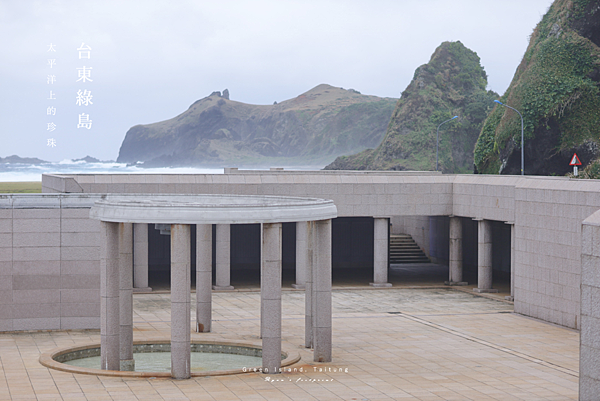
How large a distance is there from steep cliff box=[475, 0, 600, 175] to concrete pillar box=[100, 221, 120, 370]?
190 feet

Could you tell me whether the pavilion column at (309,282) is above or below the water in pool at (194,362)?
above

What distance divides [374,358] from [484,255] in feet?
58.2

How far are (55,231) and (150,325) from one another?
5.30 metres

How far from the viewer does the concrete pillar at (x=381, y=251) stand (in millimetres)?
41031

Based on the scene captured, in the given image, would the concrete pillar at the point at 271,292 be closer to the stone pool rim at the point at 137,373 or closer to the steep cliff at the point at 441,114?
the stone pool rim at the point at 137,373

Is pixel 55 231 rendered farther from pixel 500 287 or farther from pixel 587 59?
pixel 587 59

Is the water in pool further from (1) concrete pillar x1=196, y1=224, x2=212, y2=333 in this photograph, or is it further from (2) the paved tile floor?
(1) concrete pillar x1=196, y1=224, x2=212, y2=333

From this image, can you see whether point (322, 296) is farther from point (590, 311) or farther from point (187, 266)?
point (590, 311)

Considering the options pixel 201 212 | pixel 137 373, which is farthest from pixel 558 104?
pixel 137 373

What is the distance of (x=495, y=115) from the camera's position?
261 ft

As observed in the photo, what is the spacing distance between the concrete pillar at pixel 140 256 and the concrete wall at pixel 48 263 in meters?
10.9

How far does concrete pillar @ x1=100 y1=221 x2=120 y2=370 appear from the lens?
2045cm

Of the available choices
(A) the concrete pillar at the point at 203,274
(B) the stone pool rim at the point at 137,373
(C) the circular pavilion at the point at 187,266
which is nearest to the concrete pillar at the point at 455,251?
(A) the concrete pillar at the point at 203,274

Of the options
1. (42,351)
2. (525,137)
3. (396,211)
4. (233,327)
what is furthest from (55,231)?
(525,137)
